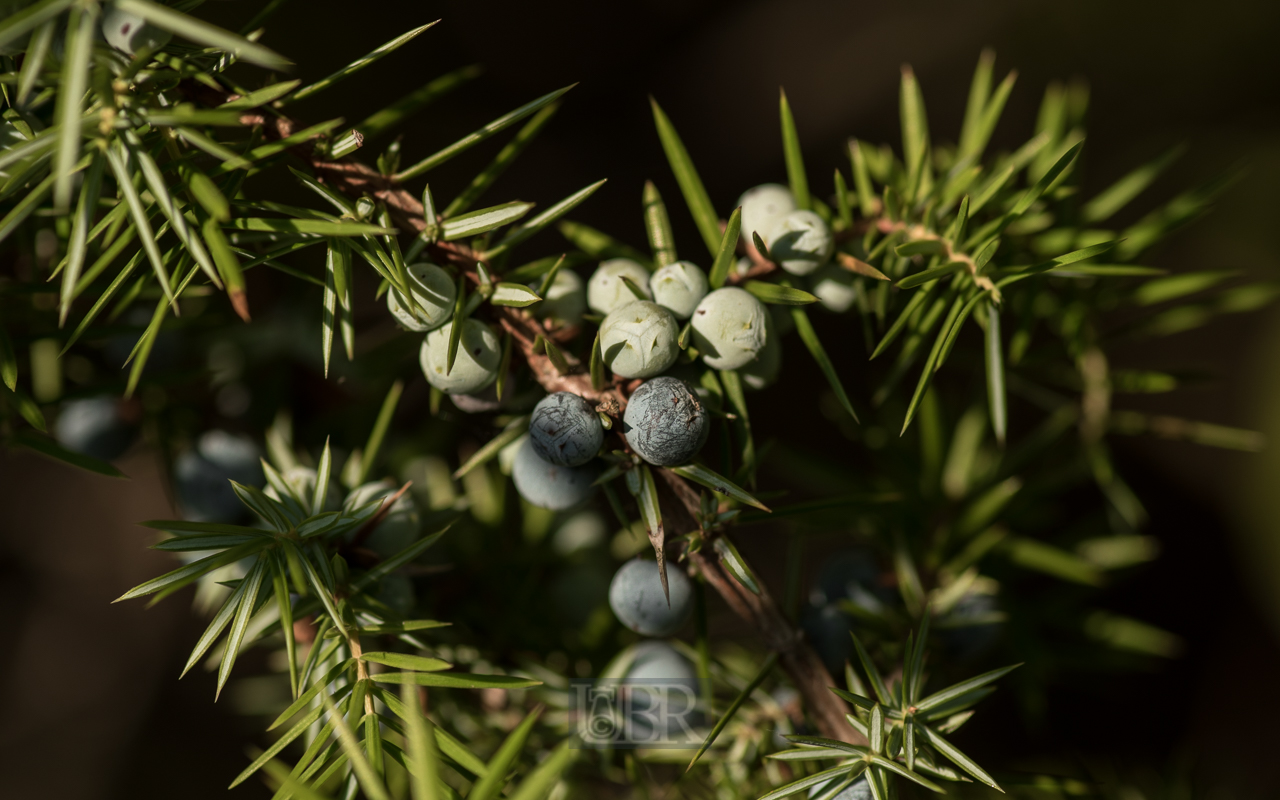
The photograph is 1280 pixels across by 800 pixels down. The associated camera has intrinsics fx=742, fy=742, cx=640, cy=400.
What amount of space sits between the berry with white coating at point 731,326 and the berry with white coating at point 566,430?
0.10m

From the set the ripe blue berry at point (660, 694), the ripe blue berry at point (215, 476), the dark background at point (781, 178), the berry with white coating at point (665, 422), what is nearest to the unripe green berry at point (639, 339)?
the berry with white coating at point (665, 422)

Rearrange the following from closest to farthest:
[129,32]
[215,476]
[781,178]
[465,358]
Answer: [129,32] < [465,358] < [215,476] < [781,178]

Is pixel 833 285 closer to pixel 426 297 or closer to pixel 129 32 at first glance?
pixel 426 297

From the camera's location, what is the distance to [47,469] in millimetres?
1392

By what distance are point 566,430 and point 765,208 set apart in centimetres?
26

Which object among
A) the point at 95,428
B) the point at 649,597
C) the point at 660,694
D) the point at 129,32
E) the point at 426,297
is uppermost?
the point at 129,32

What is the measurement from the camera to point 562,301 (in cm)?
57

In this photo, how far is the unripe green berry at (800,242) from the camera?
0.54 metres

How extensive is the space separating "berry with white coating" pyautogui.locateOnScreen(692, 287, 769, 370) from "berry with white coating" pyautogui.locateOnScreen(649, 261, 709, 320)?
0.01 meters

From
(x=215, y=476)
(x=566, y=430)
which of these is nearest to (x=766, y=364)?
(x=566, y=430)

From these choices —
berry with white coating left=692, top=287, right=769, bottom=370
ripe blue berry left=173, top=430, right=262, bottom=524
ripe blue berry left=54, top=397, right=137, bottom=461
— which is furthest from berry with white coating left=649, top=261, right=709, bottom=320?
ripe blue berry left=54, top=397, right=137, bottom=461

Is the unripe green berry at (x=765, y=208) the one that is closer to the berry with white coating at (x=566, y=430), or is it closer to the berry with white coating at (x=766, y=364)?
the berry with white coating at (x=766, y=364)

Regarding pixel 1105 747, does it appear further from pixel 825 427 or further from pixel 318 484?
pixel 318 484

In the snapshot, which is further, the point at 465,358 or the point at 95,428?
the point at 95,428
